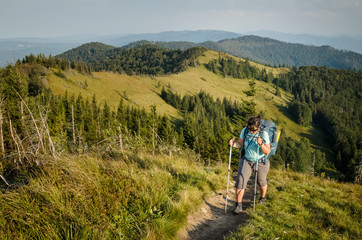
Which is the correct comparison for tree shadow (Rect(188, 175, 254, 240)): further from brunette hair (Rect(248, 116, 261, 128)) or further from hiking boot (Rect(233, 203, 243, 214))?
brunette hair (Rect(248, 116, 261, 128))

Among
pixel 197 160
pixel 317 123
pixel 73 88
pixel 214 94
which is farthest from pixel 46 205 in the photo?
pixel 317 123

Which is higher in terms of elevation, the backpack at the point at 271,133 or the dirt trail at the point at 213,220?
the backpack at the point at 271,133

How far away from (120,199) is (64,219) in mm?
1029

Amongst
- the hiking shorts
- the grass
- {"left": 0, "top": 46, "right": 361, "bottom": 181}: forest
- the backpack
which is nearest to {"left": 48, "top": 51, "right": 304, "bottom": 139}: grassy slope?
{"left": 0, "top": 46, "right": 361, "bottom": 181}: forest

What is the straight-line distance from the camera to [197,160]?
979 centimetres

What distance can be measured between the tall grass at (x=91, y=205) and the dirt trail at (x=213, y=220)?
0.29m

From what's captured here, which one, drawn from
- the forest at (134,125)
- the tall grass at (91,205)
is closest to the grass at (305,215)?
the tall grass at (91,205)

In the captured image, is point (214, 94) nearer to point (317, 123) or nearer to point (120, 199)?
point (317, 123)

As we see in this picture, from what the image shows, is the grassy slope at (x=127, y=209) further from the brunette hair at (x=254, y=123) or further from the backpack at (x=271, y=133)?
the brunette hair at (x=254, y=123)

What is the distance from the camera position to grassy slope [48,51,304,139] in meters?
84.6

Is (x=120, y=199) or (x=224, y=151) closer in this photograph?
(x=120, y=199)

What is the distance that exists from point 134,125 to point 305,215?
173 ft

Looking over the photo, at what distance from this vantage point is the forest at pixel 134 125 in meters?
6.61

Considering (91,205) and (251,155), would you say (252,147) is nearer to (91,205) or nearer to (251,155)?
(251,155)
